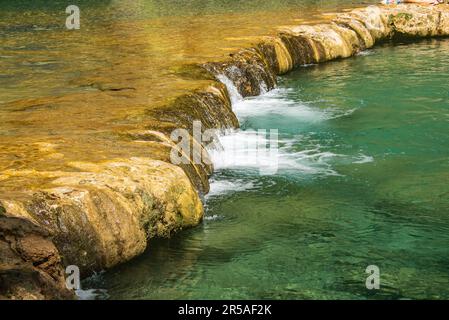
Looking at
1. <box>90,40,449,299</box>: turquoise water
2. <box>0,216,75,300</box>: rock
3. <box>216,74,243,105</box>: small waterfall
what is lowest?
<box>90,40,449,299</box>: turquoise water

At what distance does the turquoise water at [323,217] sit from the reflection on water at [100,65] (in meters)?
1.48

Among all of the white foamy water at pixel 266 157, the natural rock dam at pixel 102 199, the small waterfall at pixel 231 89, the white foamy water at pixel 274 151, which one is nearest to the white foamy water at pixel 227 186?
the white foamy water at pixel 274 151

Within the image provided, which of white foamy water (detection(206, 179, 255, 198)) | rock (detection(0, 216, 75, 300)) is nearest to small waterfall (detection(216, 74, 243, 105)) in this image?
white foamy water (detection(206, 179, 255, 198))

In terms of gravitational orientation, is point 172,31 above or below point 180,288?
above

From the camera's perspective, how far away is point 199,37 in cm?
2025

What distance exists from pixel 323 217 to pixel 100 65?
802 centimetres

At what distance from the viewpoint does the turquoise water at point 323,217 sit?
777 centimetres

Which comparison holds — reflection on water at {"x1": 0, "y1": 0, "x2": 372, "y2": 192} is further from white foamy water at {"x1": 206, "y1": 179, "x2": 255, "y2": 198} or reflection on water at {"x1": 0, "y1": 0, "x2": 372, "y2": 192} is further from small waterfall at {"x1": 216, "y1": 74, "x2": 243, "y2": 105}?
white foamy water at {"x1": 206, "y1": 179, "x2": 255, "y2": 198}

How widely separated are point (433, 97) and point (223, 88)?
5.28 m

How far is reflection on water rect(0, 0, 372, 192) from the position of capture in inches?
385

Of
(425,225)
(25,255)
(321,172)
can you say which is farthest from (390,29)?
(25,255)

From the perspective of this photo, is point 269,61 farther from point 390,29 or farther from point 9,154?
point 9,154

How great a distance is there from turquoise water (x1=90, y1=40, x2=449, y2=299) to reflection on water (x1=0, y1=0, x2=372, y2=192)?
148 cm

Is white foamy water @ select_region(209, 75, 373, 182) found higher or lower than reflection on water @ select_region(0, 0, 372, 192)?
lower
